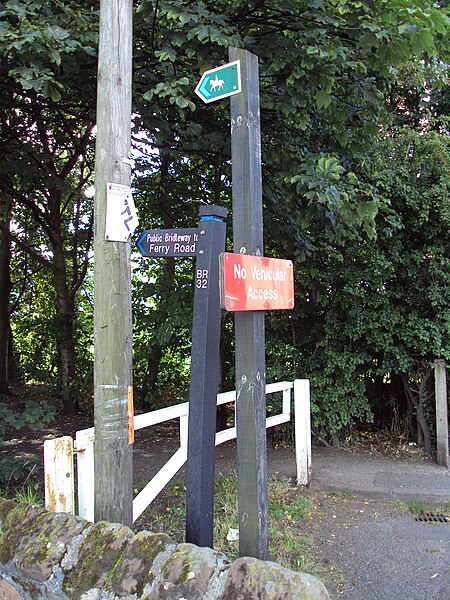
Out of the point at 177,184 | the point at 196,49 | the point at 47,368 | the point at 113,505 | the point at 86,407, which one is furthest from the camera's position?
the point at 47,368

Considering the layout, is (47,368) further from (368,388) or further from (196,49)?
(196,49)

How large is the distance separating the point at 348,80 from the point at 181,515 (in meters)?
4.33

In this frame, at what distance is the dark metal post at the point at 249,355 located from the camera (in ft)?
8.98

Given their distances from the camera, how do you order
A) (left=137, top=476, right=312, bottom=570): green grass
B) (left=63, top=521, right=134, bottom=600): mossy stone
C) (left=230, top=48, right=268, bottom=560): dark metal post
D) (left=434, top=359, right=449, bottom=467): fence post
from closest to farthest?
(left=63, top=521, right=134, bottom=600): mossy stone, (left=230, top=48, right=268, bottom=560): dark metal post, (left=137, top=476, right=312, bottom=570): green grass, (left=434, top=359, right=449, bottom=467): fence post

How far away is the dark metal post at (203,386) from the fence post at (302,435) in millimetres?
2662

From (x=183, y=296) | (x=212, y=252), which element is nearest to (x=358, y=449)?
(x=183, y=296)

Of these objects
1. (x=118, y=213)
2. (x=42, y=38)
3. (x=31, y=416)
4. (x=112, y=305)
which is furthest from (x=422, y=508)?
(x=42, y=38)

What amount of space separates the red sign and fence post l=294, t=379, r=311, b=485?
282 centimetres

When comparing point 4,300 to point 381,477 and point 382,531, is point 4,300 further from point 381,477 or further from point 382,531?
point 382,531

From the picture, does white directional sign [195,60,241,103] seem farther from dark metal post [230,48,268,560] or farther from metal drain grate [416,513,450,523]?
metal drain grate [416,513,450,523]

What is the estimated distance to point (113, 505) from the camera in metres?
2.85

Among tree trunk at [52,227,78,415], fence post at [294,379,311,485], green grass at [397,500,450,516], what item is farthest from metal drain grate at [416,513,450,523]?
tree trunk at [52,227,78,415]

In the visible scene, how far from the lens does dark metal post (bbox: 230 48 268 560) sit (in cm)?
274

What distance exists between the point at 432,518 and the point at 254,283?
326 centimetres
